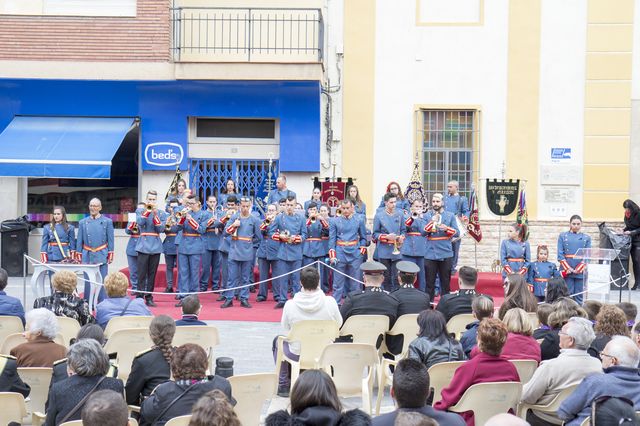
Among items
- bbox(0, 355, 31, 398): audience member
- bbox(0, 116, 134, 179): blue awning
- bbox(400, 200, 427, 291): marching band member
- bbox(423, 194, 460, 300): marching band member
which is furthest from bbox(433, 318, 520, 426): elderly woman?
bbox(0, 116, 134, 179): blue awning

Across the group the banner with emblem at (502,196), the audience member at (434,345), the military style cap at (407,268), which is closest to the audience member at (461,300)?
the military style cap at (407,268)

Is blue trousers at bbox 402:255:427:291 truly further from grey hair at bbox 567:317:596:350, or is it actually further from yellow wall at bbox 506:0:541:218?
grey hair at bbox 567:317:596:350

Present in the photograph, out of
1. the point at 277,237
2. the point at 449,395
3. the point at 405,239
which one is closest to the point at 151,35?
the point at 277,237

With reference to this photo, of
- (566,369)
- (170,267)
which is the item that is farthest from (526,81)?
(566,369)

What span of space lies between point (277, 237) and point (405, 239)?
2121 millimetres

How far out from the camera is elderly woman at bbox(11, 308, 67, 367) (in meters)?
7.12

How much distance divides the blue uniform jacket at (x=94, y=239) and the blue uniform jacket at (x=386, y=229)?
4394mm

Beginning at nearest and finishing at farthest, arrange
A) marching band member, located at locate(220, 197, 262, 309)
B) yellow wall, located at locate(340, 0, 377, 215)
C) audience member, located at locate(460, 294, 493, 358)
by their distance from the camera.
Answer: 1. audience member, located at locate(460, 294, 493, 358)
2. marching band member, located at locate(220, 197, 262, 309)
3. yellow wall, located at locate(340, 0, 377, 215)

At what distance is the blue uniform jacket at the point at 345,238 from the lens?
48.0 ft

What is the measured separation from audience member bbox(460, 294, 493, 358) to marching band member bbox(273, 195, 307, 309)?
696 cm

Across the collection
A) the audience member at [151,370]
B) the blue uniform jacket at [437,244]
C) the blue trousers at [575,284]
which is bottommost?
the blue trousers at [575,284]

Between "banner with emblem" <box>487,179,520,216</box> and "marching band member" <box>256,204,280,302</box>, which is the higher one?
"banner with emblem" <box>487,179,520,216</box>

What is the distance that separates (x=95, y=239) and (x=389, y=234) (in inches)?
189

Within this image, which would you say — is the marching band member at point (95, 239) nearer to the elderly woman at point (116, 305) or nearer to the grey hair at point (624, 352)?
the elderly woman at point (116, 305)
